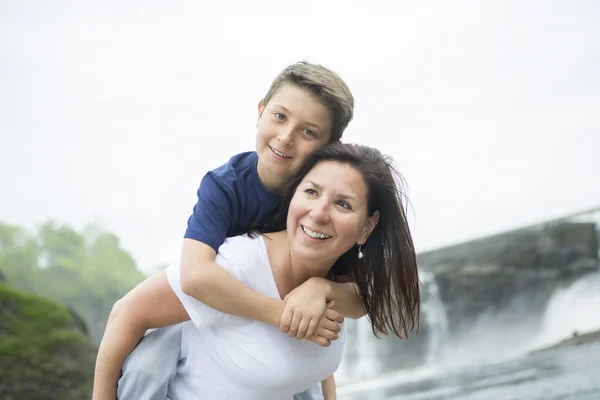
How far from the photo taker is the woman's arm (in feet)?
5.13

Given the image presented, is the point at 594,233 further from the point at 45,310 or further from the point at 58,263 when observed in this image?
the point at 58,263

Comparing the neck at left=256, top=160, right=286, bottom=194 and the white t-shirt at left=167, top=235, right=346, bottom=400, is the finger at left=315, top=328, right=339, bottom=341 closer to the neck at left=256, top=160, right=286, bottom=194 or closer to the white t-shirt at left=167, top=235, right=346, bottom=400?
the white t-shirt at left=167, top=235, right=346, bottom=400

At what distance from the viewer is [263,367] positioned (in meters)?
1.53

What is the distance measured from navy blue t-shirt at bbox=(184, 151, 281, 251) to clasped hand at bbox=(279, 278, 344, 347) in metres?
0.24

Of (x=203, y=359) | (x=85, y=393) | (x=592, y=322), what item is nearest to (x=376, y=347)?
(x=592, y=322)

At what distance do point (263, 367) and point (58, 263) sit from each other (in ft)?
38.1

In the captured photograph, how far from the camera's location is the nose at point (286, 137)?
5.48 ft

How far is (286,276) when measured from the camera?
163 cm

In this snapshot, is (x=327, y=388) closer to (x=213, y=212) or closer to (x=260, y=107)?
(x=213, y=212)

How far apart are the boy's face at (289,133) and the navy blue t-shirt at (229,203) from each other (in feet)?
0.13

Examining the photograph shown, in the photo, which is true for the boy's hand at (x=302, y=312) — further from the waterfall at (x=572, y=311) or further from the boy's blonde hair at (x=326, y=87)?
the waterfall at (x=572, y=311)

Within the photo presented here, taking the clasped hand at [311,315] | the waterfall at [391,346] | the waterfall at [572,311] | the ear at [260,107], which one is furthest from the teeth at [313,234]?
the waterfall at [572,311]

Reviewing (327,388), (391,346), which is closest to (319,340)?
(327,388)

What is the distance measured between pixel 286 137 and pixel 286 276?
0.35 meters
